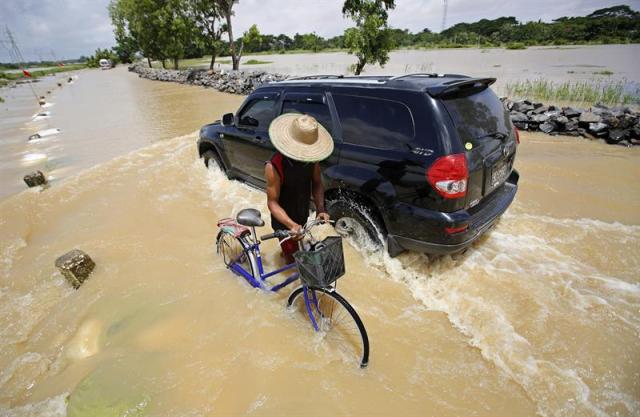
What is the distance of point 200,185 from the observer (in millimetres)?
6375

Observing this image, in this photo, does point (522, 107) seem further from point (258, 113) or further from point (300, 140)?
point (300, 140)

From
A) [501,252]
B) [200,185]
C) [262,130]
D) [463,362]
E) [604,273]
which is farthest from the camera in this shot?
[200,185]

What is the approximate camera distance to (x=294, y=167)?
259 cm

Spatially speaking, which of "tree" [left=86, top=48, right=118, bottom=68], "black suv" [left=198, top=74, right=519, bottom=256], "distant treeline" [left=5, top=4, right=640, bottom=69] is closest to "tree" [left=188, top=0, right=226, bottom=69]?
"distant treeline" [left=5, top=4, right=640, bottom=69]

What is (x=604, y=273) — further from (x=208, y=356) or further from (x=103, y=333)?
(x=103, y=333)

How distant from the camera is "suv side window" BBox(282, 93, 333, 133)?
3.68 meters

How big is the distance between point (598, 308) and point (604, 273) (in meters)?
0.69

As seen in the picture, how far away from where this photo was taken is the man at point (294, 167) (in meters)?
2.38

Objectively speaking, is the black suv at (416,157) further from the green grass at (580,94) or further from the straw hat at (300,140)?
the green grass at (580,94)

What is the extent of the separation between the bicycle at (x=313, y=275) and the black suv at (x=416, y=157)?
0.87 metres

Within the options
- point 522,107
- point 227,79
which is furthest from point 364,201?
point 227,79

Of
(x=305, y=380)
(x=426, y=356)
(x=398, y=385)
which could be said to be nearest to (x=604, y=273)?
(x=426, y=356)

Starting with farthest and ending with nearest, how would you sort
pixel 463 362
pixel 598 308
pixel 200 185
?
pixel 200 185 < pixel 598 308 < pixel 463 362

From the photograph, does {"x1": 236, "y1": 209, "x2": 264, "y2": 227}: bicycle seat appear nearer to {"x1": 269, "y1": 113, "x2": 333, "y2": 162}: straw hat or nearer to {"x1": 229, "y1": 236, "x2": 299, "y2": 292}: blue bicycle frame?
{"x1": 229, "y1": 236, "x2": 299, "y2": 292}: blue bicycle frame
